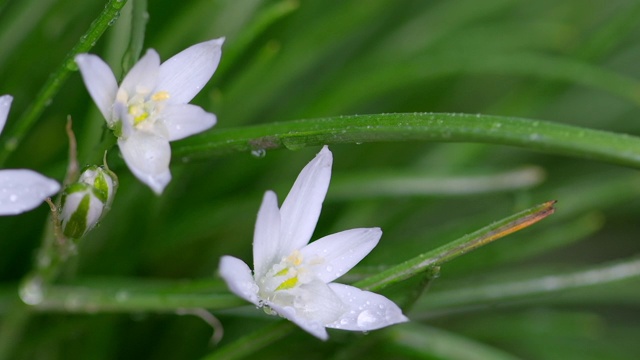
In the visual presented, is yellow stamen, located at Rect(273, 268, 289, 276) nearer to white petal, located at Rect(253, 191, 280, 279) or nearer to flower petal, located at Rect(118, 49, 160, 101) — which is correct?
white petal, located at Rect(253, 191, 280, 279)

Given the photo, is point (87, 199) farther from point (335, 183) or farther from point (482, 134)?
point (335, 183)

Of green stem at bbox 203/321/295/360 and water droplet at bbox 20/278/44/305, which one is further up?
water droplet at bbox 20/278/44/305

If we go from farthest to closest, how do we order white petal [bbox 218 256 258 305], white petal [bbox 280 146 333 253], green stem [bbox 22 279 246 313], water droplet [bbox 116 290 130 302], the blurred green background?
the blurred green background → water droplet [bbox 116 290 130 302] → green stem [bbox 22 279 246 313] → white petal [bbox 280 146 333 253] → white petal [bbox 218 256 258 305]

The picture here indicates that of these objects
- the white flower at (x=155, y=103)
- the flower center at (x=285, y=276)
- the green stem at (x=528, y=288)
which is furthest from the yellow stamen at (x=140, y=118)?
the green stem at (x=528, y=288)

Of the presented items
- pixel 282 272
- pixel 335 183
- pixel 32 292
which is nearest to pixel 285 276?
pixel 282 272

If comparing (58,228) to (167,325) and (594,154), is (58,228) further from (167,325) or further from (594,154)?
(167,325)

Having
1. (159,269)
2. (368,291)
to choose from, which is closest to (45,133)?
(159,269)

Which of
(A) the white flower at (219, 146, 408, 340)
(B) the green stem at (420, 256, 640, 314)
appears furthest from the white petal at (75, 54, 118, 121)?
(B) the green stem at (420, 256, 640, 314)

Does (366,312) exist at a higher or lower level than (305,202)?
lower
